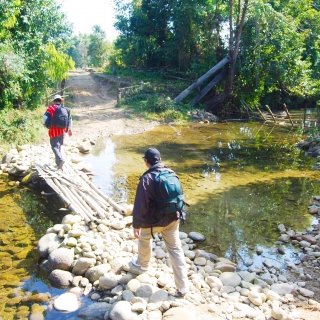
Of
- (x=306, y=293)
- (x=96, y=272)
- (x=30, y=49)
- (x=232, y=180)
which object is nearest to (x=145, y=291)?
(x=96, y=272)

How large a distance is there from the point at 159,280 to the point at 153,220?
97cm

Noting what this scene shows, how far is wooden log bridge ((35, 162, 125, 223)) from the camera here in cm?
611

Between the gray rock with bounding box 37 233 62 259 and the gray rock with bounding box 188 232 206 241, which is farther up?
the gray rock with bounding box 37 233 62 259

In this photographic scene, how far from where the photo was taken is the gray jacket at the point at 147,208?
3760mm

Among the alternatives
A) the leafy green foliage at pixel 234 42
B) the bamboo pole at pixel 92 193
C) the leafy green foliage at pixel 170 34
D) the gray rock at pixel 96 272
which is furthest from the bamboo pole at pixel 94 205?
the leafy green foliage at pixel 170 34

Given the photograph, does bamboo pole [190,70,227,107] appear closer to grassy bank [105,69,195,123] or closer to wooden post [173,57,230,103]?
wooden post [173,57,230,103]

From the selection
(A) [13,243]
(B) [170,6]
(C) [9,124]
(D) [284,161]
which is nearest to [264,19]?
(B) [170,6]

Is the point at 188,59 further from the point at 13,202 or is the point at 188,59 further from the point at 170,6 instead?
the point at 13,202

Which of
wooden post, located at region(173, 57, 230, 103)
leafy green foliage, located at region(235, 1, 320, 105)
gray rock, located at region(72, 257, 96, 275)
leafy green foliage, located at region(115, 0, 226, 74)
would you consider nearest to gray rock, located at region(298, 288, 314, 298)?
gray rock, located at region(72, 257, 96, 275)

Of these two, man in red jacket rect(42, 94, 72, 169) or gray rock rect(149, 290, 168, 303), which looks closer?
gray rock rect(149, 290, 168, 303)

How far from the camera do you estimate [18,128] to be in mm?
10516

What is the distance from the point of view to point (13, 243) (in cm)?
556

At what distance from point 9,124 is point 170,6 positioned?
17.6 m

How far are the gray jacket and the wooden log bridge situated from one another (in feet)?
7.18
